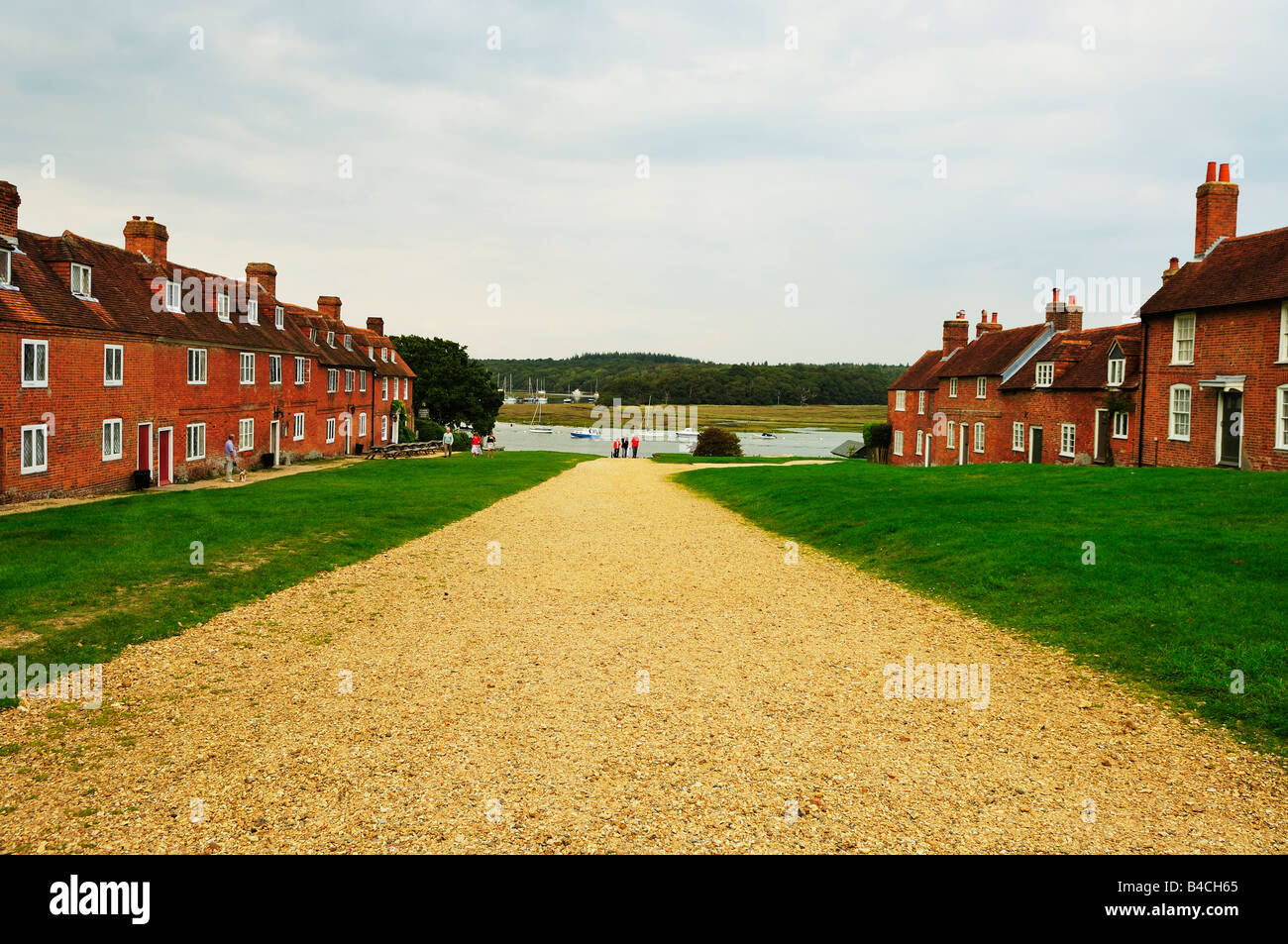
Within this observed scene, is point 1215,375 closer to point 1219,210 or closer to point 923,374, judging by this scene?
point 1219,210

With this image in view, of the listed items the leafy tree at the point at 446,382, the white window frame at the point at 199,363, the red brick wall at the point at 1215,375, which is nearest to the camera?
the red brick wall at the point at 1215,375

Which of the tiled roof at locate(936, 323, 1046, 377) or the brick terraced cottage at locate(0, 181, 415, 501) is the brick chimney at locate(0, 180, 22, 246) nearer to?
the brick terraced cottage at locate(0, 181, 415, 501)

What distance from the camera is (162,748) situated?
802cm

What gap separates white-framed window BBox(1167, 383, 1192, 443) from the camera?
108 feet

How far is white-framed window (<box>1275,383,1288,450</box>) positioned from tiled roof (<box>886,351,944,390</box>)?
103 feet

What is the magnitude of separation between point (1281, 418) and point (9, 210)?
45.9 metres

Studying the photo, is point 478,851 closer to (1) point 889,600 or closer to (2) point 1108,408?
(1) point 889,600

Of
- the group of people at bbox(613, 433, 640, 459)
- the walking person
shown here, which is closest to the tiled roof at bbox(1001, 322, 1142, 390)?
the group of people at bbox(613, 433, 640, 459)

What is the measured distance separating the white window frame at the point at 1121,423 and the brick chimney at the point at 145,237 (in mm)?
47116

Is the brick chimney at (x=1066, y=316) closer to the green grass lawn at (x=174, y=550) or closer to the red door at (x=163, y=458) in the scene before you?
the green grass lawn at (x=174, y=550)

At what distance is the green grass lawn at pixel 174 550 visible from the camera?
11984mm

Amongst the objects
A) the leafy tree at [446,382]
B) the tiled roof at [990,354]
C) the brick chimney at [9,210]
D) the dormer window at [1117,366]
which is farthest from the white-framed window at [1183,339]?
the leafy tree at [446,382]

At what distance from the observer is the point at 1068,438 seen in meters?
43.5
